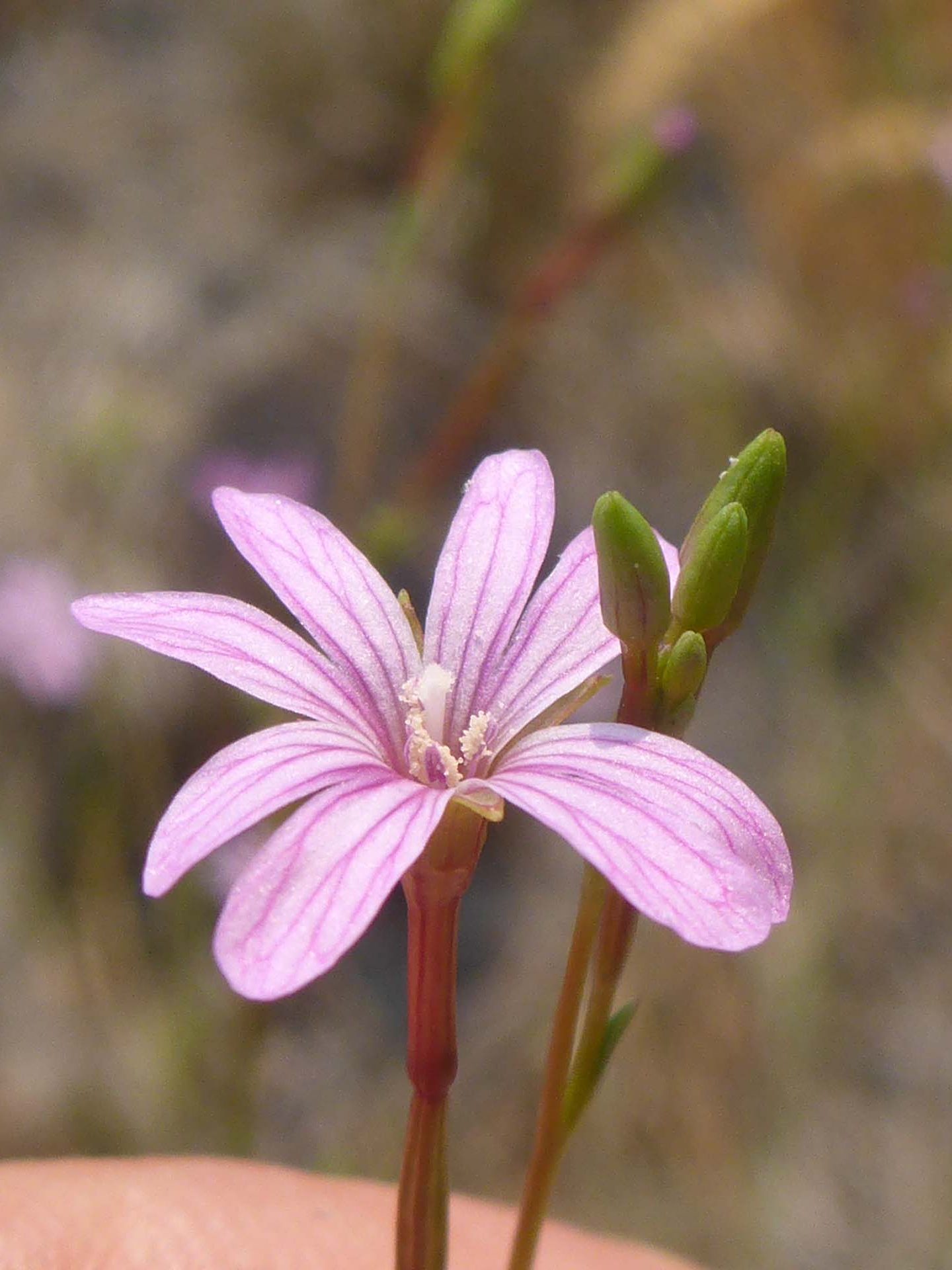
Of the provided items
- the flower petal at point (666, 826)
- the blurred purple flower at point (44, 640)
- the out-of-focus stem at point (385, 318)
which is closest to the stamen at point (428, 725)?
the flower petal at point (666, 826)

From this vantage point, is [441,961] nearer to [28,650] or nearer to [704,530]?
[704,530]

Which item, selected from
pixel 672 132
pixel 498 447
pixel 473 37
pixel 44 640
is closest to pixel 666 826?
pixel 473 37

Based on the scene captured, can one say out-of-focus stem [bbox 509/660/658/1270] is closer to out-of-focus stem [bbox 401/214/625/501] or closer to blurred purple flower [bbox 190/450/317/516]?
out-of-focus stem [bbox 401/214/625/501]

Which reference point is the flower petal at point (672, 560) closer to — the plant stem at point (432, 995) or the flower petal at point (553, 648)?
the flower petal at point (553, 648)

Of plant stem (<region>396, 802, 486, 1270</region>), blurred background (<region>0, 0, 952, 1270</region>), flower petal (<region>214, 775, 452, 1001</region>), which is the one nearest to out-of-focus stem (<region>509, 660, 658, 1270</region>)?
plant stem (<region>396, 802, 486, 1270</region>)

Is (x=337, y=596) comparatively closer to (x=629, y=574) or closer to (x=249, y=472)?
(x=629, y=574)
